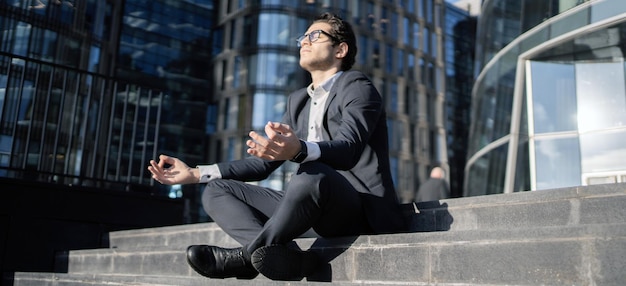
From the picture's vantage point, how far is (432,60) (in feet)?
161

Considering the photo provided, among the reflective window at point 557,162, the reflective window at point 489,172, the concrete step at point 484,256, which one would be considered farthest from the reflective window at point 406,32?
the concrete step at point 484,256

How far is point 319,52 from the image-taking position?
3.22m

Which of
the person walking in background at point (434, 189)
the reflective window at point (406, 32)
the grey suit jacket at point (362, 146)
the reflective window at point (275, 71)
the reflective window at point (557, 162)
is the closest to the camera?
the grey suit jacket at point (362, 146)

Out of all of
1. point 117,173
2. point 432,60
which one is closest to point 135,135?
point 117,173

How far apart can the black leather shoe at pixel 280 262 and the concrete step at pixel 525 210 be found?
2.60ft

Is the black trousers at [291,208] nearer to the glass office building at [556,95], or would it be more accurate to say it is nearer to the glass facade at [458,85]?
the glass office building at [556,95]

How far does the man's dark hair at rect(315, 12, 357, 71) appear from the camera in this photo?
10.6 ft

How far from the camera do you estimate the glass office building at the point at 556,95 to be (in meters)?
10.4

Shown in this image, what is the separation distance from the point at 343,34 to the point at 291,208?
119cm

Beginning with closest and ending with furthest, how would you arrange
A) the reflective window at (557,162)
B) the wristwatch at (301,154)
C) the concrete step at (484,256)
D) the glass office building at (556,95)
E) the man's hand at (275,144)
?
the concrete step at (484,256)
the man's hand at (275,144)
the wristwatch at (301,154)
the glass office building at (556,95)
the reflective window at (557,162)

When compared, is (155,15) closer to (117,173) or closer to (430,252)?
(117,173)

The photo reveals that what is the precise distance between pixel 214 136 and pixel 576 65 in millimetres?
30068

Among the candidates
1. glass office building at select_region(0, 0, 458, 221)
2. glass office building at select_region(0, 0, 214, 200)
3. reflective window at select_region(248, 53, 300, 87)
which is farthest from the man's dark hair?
reflective window at select_region(248, 53, 300, 87)

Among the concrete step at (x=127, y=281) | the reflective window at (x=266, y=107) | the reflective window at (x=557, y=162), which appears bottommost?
the concrete step at (x=127, y=281)
